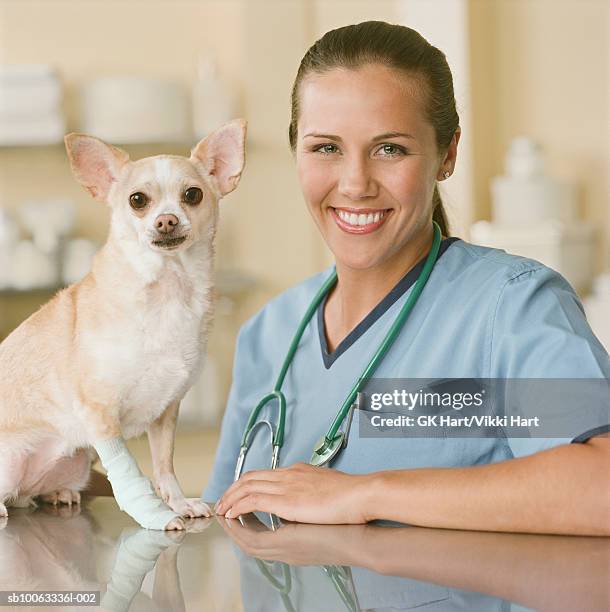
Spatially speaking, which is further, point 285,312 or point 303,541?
point 285,312

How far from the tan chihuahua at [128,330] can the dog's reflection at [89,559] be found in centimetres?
4

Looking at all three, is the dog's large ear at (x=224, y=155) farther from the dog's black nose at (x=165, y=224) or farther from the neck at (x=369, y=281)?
the neck at (x=369, y=281)

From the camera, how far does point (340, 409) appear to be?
44.8 inches

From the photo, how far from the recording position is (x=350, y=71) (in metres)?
1.15

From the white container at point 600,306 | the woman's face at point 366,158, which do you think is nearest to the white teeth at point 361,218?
the woman's face at point 366,158

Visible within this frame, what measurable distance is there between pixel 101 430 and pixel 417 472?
0.32 metres

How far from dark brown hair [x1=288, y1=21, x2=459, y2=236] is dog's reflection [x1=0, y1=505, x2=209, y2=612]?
1.80 ft

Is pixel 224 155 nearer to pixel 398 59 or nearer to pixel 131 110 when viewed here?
pixel 398 59

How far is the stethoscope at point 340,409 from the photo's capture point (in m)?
1.09

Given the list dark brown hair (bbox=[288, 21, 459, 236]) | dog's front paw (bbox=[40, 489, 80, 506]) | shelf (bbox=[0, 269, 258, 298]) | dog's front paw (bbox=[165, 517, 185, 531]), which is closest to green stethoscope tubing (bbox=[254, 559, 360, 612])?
dog's front paw (bbox=[165, 517, 185, 531])

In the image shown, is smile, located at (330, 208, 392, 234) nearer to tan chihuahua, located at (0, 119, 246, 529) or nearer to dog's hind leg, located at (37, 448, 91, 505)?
tan chihuahua, located at (0, 119, 246, 529)

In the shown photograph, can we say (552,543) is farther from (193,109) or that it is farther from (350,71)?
(193,109)

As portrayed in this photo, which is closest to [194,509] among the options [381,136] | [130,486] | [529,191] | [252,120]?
[130,486]

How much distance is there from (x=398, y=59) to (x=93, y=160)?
39 centimetres
